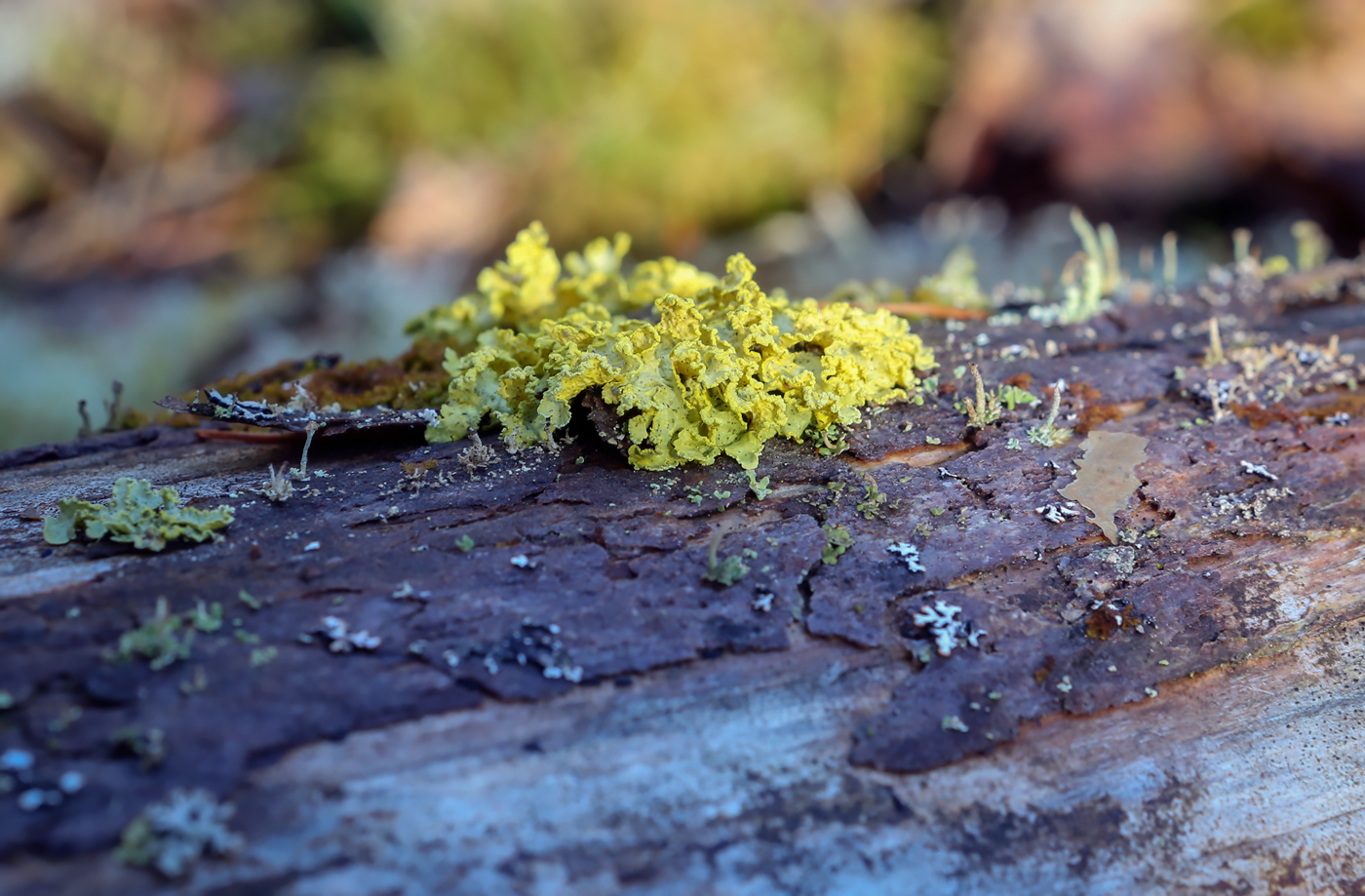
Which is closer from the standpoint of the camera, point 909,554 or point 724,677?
point 724,677

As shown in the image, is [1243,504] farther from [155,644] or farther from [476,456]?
[155,644]

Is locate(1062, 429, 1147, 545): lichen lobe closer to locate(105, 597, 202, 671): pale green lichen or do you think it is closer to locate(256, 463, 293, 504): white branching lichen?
locate(256, 463, 293, 504): white branching lichen

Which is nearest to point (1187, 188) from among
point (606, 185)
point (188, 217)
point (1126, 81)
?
point (1126, 81)

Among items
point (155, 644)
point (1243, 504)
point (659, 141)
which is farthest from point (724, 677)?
point (659, 141)

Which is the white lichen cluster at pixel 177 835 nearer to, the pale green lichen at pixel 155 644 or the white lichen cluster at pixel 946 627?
the pale green lichen at pixel 155 644

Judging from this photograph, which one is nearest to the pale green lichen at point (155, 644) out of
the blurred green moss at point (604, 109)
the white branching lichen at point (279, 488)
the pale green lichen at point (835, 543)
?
the white branching lichen at point (279, 488)

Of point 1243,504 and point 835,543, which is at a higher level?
point 835,543

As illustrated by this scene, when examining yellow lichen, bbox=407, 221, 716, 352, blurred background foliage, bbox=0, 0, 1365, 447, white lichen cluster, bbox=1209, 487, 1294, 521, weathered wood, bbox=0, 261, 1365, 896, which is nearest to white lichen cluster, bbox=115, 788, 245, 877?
weathered wood, bbox=0, 261, 1365, 896
